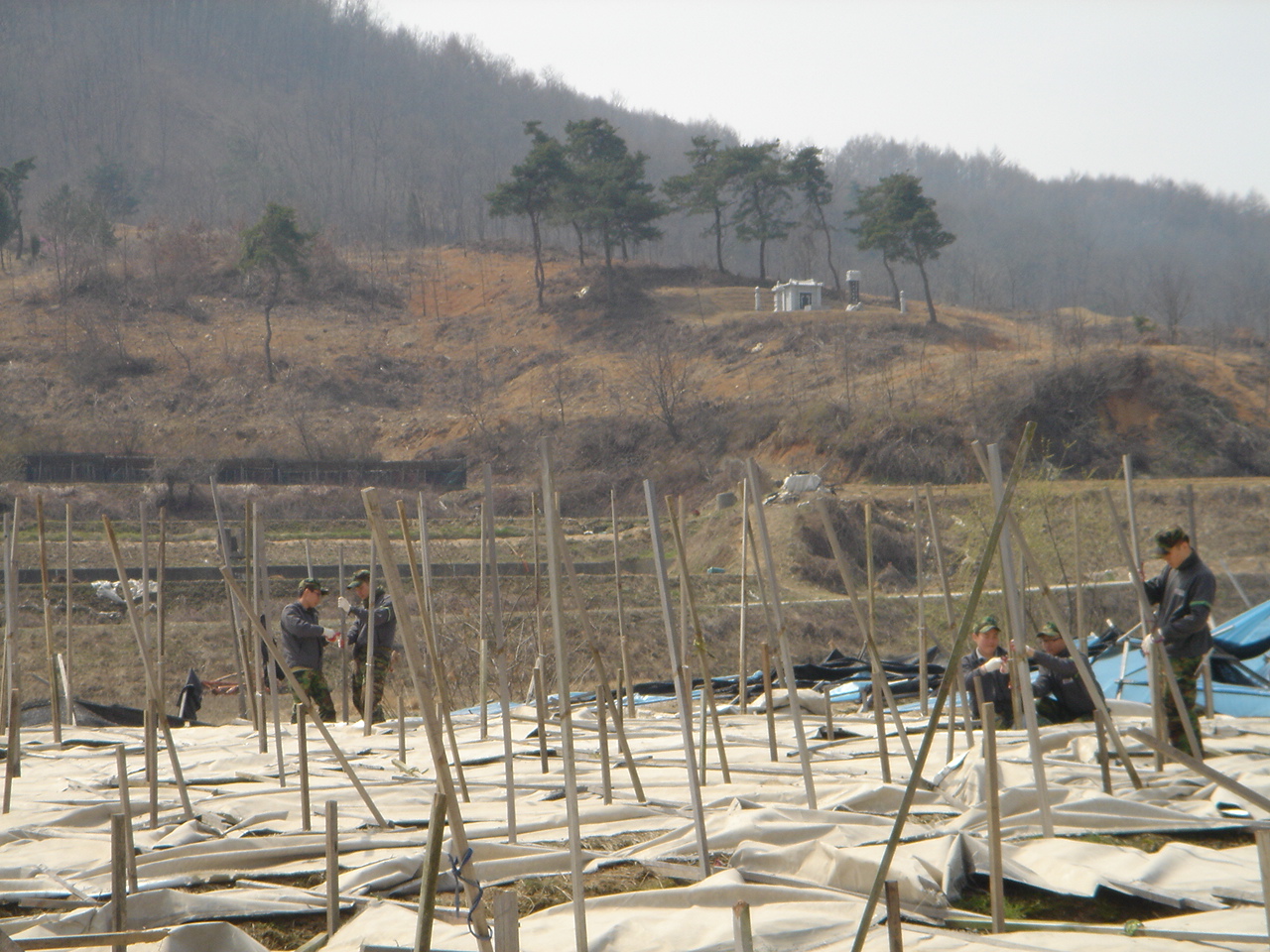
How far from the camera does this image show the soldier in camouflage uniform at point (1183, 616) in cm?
491

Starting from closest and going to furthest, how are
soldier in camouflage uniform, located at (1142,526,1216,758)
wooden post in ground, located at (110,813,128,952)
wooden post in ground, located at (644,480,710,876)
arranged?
1. wooden post in ground, located at (110,813,128,952)
2. wooden post in ground, located at (644,480,710,876)
3. soldier in camouflage uniform, located at (1142,526,1216,758)

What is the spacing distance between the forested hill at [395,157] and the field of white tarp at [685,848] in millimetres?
52735

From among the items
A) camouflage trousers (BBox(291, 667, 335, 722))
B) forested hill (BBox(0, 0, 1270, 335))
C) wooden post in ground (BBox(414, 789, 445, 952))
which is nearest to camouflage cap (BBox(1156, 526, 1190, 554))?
wooden post in ground (BBox(414, 789, 445, 952))

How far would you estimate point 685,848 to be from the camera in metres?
3.69

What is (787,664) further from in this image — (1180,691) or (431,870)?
(431,870)

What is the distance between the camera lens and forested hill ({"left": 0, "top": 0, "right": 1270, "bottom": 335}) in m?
67.9

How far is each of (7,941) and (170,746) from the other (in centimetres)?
242

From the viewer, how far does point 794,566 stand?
63.6ft

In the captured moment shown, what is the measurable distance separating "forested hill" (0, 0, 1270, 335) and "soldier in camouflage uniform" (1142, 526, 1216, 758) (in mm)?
52236

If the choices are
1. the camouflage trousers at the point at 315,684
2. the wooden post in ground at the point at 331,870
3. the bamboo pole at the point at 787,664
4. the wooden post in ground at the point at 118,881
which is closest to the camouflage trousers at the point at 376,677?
the camouflage trousers at the point at 315,684

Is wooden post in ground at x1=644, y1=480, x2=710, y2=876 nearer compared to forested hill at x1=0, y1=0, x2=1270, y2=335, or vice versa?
wooden post in ground at x1=644, y1=480, x2=710, y2=876

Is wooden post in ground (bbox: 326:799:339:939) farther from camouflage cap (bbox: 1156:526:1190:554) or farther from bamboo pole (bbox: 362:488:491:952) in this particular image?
camouflage cap (bbox: 1156:526:1190:554)

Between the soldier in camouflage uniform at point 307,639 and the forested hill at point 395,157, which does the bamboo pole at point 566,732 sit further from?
the forested hill at point 395,157

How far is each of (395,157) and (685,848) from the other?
8703cm
